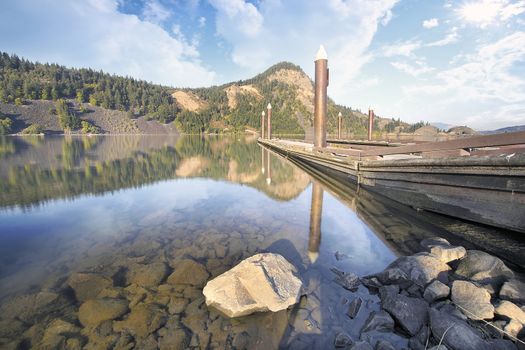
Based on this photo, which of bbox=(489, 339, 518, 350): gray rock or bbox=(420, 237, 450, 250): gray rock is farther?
bbox=(420, 237, 450, 250): gray rock

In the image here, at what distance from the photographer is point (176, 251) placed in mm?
4828

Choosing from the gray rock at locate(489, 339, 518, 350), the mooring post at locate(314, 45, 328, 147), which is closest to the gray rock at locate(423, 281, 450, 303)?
the gray rock at locate(489, 339, 518, 350)

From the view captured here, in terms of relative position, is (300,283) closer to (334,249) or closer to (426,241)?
(334,249)

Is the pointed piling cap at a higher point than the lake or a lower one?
higher

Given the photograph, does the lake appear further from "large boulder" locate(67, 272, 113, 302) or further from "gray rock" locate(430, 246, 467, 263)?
"gray rock" locate(430, 246, 467, 263)

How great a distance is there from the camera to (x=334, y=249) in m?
5.04

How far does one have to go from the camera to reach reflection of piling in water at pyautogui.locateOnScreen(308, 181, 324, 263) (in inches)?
192

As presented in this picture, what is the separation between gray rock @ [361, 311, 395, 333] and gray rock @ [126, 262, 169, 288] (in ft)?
9.37

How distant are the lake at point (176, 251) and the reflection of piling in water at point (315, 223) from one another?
0.03m

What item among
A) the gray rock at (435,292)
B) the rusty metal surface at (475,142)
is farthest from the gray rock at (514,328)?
the rusty metal surface at (475,142)

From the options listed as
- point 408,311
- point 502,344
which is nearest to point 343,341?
point 408,311

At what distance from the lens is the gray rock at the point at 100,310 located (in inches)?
119

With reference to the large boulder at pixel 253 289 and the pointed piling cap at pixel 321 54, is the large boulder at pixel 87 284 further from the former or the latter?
the pointed piling cap at pixel 321 54

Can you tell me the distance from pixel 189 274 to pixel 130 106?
131 meters
